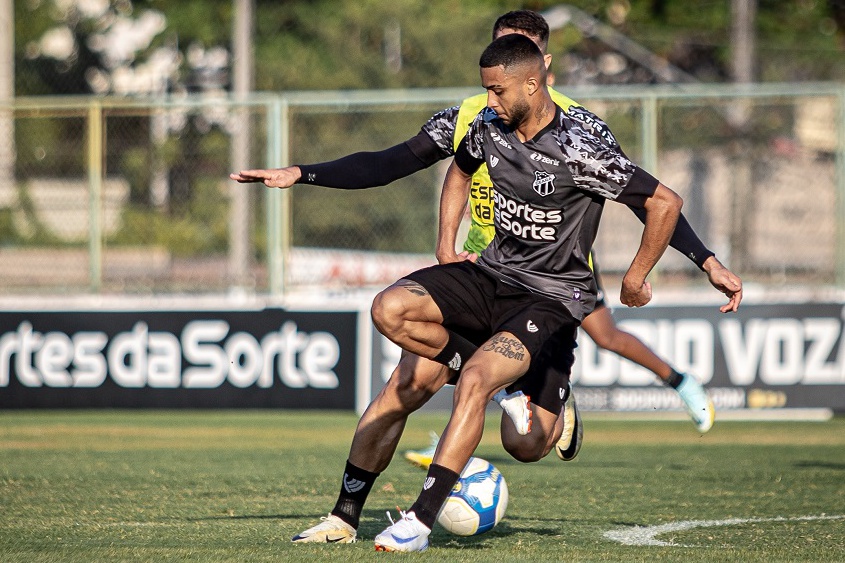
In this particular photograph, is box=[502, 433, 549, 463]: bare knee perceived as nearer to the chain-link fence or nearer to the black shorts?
the black shorts

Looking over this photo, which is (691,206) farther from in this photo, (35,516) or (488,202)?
(35,516)

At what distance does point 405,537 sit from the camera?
537cm

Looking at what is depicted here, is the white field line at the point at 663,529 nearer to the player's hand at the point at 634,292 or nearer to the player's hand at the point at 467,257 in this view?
the player's hand at the point at 634,292

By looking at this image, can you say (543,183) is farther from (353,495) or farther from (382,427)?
(353,495)

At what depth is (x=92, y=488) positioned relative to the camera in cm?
790

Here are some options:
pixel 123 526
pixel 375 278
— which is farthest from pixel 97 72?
pixel 123 526

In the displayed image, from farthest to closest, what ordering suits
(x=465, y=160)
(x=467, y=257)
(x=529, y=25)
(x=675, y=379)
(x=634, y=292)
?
(x=675, y=379) < (x=529, y=25) < (x=467, y=257) < (x=465, y=160) < (x=634, y=292)

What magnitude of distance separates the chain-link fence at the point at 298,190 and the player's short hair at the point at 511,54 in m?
7.14

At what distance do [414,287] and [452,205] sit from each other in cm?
74

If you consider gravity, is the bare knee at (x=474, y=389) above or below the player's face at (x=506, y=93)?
below

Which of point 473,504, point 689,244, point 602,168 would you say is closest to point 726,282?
point 689,244

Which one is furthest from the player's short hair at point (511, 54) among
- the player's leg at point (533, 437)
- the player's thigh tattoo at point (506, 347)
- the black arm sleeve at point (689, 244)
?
the player's leg at point (533, 437)

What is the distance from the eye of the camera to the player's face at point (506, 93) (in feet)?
18.4

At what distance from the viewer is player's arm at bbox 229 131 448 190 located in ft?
20.4
